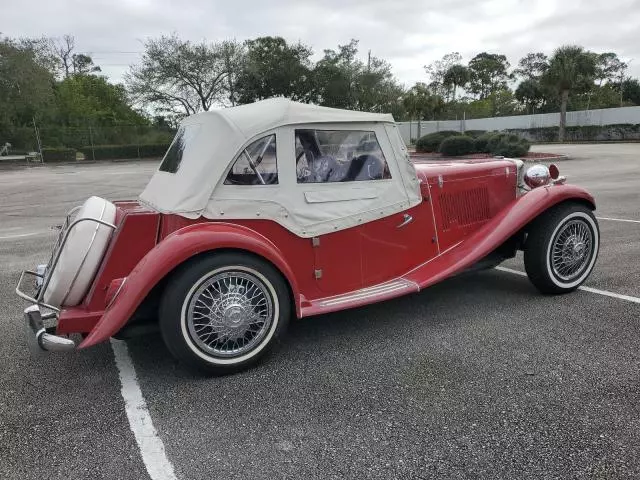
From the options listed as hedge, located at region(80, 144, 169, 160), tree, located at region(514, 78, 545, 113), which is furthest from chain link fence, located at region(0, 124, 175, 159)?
tree, located at region(514, 78, 545, 113)

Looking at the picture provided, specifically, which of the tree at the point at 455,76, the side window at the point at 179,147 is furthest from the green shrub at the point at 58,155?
the tree at the point at 455,76

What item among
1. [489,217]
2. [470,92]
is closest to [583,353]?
[489,217]

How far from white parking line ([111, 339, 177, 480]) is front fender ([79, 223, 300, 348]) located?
1.33 feet

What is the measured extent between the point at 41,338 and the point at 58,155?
122 ft

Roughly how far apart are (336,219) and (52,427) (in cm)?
212

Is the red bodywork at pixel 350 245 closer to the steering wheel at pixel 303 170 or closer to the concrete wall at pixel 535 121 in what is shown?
the steering wheel at pixel 303 170

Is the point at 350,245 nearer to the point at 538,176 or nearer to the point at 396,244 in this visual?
the point at 396,244

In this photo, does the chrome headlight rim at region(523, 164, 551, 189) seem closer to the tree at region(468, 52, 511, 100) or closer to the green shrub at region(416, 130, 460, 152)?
the green shrub at region(416, 130, 460, 152)

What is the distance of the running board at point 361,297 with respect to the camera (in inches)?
132

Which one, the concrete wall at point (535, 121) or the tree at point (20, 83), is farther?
the concrete wall at point (535, 121)

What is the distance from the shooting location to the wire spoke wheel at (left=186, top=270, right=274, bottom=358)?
2982mm

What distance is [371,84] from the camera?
4494 centimetres

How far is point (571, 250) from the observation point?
167 inches

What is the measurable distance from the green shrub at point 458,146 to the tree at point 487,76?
→ 59419 millimetres
